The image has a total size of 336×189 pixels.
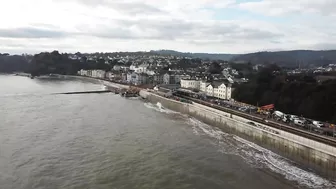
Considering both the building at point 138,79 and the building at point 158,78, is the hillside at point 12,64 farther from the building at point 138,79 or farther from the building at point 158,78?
the building at point 158,78

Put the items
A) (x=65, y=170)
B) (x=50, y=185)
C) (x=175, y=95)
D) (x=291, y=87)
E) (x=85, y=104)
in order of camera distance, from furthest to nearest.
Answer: (x=175, y=95) < (x=85, y=104) < (x=291, y=87) < (x=65, y=170) < (x=50, y=185)

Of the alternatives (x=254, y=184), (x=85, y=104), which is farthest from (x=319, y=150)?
(x=85, y=104)

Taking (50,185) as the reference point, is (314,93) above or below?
above

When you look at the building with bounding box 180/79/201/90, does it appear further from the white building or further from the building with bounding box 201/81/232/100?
the white building

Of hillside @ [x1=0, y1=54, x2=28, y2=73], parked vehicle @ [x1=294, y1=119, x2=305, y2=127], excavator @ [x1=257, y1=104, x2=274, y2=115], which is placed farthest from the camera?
hillside @ [x1=0, y1=54, x2=28, y2=73]

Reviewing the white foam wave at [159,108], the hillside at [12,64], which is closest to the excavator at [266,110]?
the white foam wave at [159,108]

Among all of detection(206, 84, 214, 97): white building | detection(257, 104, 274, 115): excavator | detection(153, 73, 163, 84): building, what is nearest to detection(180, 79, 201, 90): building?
detection(206, 84, 214, 97): white building

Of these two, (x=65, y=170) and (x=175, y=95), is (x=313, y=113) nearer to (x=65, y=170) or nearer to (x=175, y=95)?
(x=65, y=170)
